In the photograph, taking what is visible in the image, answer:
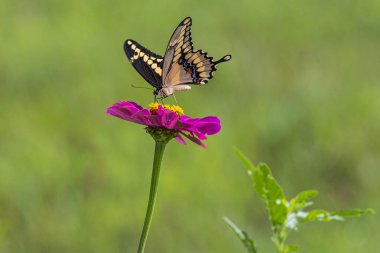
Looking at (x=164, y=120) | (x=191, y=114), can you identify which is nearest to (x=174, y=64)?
(x=164, y=120)

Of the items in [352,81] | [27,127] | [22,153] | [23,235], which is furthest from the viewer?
[352,81]

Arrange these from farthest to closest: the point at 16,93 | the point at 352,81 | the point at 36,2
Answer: the point at 36,2 < the point at 352,81 < the point at 16,93

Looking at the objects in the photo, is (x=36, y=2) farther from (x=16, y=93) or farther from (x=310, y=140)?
(x=310, y=140)

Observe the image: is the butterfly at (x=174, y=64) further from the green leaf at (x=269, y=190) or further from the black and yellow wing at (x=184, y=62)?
the green leaf at (x=269, y=190)

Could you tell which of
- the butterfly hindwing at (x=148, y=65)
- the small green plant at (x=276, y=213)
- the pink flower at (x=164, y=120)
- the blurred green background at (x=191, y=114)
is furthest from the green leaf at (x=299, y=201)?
the blurred green background at (x=191, y=114)

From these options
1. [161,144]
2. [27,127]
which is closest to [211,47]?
[27,127]

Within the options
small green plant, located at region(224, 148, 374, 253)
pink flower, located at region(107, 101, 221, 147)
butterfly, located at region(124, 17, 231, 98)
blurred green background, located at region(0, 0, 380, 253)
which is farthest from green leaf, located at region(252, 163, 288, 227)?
blurred green background, located at region(0, 0, 380, 253)
